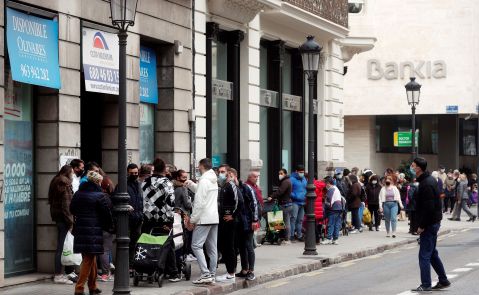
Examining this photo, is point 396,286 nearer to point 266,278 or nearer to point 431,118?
point 266,278

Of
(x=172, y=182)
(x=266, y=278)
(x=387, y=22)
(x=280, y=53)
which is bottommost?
(x=266, y=278)

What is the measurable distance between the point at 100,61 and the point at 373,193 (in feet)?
47.6

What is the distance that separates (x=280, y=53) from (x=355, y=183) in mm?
4035

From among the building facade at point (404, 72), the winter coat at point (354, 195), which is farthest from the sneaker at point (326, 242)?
the building facade at point (404, 72)

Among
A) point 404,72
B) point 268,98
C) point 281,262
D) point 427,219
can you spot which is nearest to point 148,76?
point 281,262

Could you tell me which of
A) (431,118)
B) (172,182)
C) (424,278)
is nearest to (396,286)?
(424,278)

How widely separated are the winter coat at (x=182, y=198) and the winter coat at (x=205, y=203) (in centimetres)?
122

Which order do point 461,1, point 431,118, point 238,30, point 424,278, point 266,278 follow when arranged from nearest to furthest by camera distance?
point 424,278 < point 266,278 < point 238,30 < point 461,1 < point 431,118

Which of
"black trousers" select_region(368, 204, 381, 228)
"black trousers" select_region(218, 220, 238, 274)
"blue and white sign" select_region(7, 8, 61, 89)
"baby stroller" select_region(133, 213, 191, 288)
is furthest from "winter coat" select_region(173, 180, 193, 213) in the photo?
"black trousers" select_region(368, 204, 381, 228)

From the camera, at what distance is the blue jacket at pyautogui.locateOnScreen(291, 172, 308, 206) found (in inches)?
1021

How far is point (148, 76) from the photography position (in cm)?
2181

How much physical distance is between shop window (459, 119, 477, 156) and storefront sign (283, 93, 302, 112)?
33.1 meters

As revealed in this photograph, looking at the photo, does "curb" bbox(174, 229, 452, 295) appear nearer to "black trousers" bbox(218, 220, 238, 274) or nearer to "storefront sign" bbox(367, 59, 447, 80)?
"black trousers" bbox(218, 220, 238, 274)

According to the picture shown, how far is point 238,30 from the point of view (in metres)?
26.6
